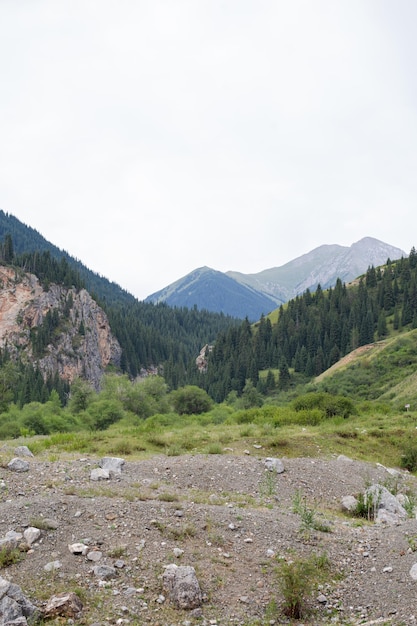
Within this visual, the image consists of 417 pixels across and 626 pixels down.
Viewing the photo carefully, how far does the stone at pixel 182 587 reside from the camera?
872cm

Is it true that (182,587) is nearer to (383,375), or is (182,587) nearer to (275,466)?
(275,466)

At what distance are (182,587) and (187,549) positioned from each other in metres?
1.63

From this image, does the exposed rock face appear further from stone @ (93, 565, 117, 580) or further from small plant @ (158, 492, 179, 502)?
stone @ (93, 565, 117, 580)

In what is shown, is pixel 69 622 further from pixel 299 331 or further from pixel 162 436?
pixel 299 331

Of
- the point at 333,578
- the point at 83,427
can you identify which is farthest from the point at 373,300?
the point at 333,578

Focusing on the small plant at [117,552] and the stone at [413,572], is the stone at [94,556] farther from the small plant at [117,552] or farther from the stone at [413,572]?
the stone at [413,572]

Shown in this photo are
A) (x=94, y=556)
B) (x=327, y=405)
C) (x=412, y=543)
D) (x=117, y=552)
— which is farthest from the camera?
(x=327, y=405)

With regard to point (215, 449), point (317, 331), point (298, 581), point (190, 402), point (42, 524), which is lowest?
point (190, 402)

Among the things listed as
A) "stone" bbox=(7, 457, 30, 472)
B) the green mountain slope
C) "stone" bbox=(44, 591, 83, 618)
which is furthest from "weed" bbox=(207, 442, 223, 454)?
the green mountain slope

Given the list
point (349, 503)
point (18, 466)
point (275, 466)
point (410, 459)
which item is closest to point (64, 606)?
point (18, 466)

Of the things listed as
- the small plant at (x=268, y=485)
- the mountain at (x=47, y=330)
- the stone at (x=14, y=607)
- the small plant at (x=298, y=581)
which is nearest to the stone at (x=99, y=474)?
the small plant at (x=268, y=485)

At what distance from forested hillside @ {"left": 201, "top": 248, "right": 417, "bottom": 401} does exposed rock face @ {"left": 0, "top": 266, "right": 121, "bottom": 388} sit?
48.6m

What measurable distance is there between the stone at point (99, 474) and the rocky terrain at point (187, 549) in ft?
0.11

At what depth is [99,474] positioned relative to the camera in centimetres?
1566
